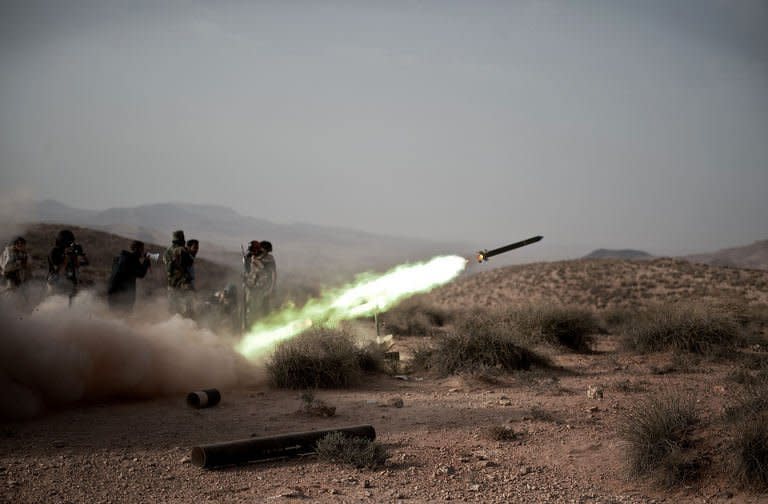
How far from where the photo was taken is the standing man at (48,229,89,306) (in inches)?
574

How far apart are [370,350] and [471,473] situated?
21.5 feet

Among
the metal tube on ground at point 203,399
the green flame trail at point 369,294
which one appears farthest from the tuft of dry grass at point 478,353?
the metal tube on ground at point 203,399

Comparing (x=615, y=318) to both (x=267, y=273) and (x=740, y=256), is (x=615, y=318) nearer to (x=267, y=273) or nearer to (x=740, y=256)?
(x=267, y=273)

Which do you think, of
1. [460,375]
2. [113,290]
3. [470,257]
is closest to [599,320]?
[470,257]

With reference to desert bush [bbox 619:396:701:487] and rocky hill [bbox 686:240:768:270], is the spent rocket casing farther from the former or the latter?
rocky hill [bbox 686:240:768:270]

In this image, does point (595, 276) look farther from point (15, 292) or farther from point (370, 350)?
point (15, 292)

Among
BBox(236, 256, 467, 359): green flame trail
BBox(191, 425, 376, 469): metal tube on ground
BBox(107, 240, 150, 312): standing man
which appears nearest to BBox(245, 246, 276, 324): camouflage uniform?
BBox(236, 256, 467, 359): green flame trail

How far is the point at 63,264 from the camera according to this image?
14.8 metres

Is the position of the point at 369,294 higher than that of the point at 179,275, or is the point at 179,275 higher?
the point at 179,275

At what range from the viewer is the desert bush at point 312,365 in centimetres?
1202

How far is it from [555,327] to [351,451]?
1106cm

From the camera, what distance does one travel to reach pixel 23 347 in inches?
360

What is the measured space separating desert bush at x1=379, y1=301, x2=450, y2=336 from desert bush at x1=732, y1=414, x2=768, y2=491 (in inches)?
629

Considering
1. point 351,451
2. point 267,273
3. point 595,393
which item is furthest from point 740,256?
point 351,451
